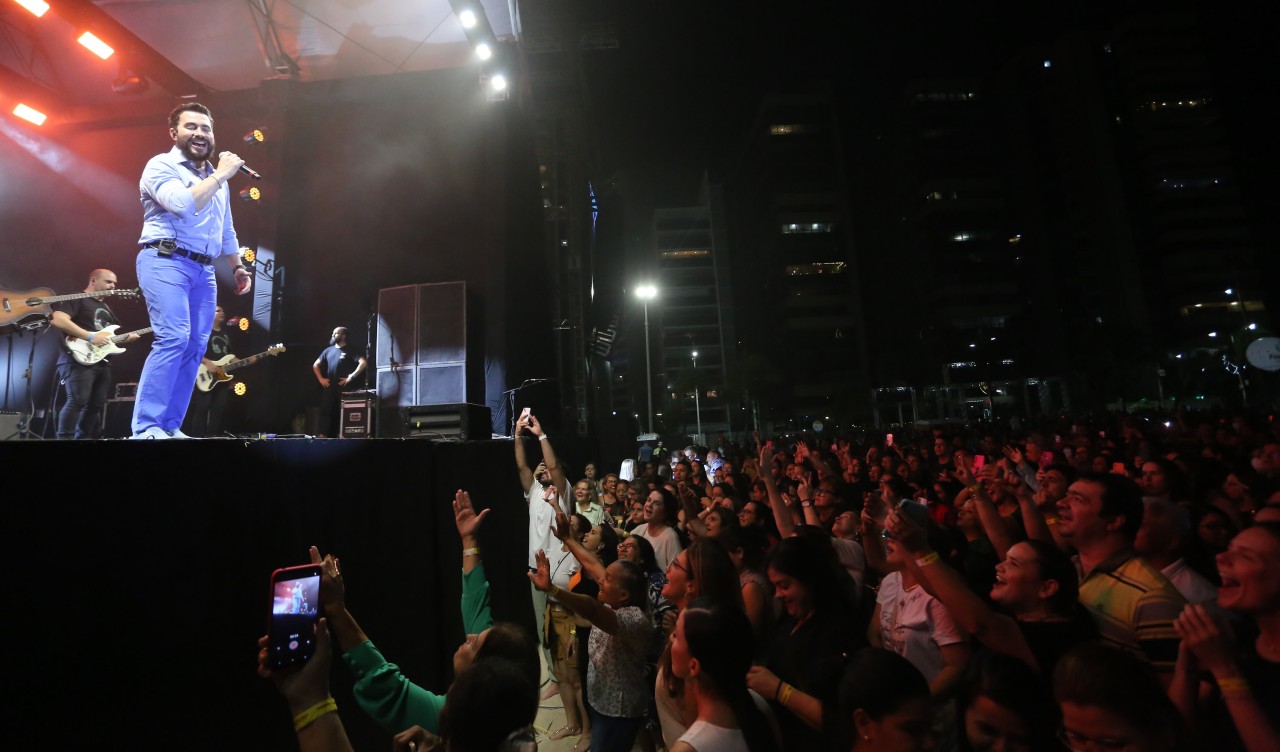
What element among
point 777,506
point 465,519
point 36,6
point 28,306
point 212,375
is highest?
point 36,6

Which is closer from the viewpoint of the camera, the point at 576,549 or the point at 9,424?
the point at 576,549

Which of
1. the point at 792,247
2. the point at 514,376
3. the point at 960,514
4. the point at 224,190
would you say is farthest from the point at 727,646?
the point at 792,247

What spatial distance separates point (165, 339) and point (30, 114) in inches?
349

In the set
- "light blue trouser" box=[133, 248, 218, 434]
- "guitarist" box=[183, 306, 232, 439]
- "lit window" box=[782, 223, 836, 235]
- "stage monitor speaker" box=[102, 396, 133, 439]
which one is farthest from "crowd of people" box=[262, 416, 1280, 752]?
"lit window" box=[782, 223, 836, 235]

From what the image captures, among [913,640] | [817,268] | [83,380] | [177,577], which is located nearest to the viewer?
[177,577]

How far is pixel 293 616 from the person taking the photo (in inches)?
69.3

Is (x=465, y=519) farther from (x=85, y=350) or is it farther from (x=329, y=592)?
(x=85, y=350)

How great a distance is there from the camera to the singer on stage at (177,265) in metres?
4.32

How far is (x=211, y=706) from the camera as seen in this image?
2416mm

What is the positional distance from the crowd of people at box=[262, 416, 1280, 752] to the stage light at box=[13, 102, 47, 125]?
11.6 meters

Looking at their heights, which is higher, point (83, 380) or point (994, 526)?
point (83, 380)

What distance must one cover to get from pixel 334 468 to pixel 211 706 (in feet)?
4.38

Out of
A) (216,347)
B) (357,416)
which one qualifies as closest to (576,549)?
(357,416)

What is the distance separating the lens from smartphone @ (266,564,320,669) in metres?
1.68
